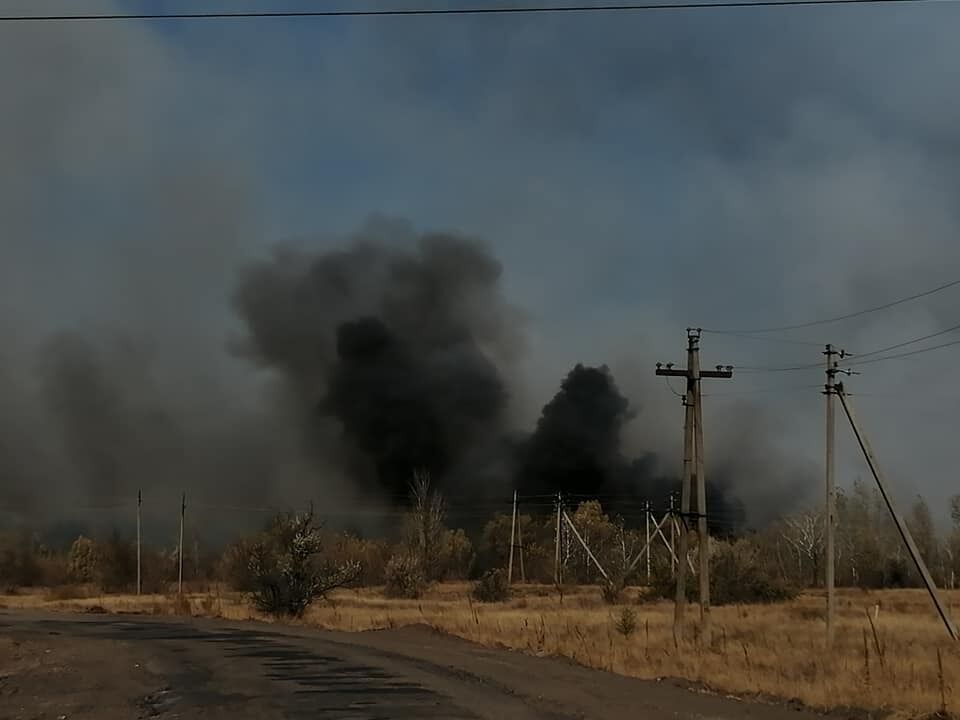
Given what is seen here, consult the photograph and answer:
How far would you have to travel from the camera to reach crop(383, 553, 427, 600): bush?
198 feet

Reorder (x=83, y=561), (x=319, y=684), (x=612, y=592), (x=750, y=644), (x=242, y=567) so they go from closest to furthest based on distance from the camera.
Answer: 1. (x=319, y=684)
2. (x=750, y=644)
3. (x=612, y=592)
4. (x=242, y=567)
5. (x=83, y=561)

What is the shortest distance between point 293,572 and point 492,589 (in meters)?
15.9

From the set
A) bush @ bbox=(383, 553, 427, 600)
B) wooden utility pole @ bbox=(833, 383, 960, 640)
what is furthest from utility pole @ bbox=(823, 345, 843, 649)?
bush @ bbox=(383, 553, 427, 600)

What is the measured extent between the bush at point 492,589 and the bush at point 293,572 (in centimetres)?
1294

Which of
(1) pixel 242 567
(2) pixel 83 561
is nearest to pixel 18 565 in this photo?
(2) pixel 83 561

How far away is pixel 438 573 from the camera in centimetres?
8219

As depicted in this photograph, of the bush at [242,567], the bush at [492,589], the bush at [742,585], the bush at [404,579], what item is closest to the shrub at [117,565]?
the bush at [242,567]

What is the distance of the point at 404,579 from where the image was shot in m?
61.1

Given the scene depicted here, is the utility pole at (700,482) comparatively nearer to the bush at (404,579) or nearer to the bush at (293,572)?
the bush at (293,572)

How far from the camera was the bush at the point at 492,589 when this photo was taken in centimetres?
5303

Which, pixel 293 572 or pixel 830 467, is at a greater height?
→ pixel 830 467

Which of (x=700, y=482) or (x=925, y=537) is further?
(x=925, y=537)

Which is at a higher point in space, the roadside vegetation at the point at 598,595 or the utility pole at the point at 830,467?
the utility pole at the point at 830,467

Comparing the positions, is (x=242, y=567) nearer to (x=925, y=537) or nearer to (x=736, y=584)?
(x=736, y=584)
